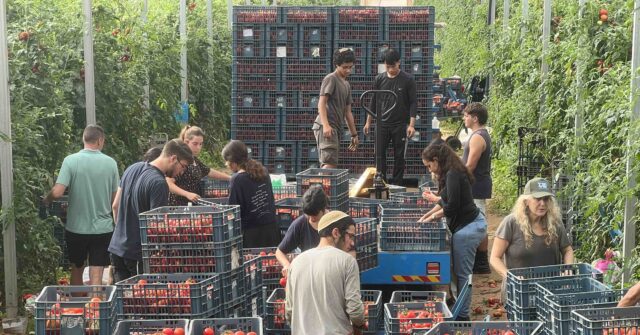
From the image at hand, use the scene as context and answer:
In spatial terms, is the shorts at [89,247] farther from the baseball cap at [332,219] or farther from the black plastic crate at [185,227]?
the baseball cap at [332,219]

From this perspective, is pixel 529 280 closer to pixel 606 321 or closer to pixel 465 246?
pixel 606 321

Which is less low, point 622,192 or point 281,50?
point 281,50

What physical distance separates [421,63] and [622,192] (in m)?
7.46

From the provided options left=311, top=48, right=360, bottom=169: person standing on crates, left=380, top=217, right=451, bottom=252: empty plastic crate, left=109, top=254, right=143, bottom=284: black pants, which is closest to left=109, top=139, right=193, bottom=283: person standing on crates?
left=109, top=254, right=143, bottom=284: black pants

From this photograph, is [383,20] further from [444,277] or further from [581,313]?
[581,313]

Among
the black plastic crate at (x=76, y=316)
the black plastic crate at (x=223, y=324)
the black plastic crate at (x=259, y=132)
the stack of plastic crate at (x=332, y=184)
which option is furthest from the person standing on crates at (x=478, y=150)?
the black plastic crate at (x=76, y=316)

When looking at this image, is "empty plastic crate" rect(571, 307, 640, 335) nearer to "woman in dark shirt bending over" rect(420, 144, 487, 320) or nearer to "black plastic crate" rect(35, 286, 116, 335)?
"black plastic crate" rect(35, 286, 116, 335)

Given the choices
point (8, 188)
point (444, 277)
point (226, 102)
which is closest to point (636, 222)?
point (444, 277)

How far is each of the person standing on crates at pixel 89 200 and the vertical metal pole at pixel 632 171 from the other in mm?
4533

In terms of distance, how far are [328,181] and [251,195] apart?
1.08 meters

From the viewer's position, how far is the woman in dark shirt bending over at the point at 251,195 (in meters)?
9.60

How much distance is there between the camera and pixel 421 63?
52.2 ft

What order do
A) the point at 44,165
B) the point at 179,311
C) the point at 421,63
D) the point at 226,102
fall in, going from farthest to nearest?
the point at 226,102, the point at 421,63, the point at 44,165, the point at 179,311

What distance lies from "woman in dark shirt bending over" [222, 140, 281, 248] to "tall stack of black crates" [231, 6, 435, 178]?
6248 millimetres
